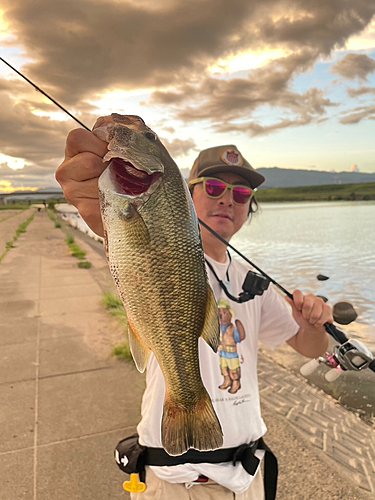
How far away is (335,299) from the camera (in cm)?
1112

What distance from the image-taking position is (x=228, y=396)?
2.07m

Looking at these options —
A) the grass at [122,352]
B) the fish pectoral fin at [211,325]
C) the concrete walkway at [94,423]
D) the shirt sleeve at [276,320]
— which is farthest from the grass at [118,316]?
the fish pectoral fin at [211,325]

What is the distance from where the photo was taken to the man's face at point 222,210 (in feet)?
8.50

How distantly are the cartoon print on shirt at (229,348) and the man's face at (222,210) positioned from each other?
1.76 ft

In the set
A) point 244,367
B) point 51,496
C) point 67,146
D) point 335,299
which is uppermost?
point 67,146

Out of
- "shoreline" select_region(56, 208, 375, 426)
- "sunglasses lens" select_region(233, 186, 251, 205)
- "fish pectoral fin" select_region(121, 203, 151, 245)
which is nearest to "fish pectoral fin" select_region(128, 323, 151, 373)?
"fish pectoral fin" select_region(121, 203, 151, 245)

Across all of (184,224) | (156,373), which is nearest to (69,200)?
(184,224)

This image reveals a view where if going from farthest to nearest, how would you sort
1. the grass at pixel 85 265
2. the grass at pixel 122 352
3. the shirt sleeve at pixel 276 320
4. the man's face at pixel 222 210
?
the grass at pixel 85 265 → the grass at pixel 122 352 → the man's face at pixel 222 210 → the shirt sleeve at pixel 276 320

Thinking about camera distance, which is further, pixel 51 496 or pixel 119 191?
pixel 51 496

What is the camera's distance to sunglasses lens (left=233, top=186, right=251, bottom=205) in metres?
2.67

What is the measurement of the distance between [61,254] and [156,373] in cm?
1471

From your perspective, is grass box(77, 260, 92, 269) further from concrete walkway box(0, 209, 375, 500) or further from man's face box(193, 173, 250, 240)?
man's face box(193, 173, 250, 240)

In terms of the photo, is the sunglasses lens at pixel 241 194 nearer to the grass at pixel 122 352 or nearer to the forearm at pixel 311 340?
the forearm at pixel 311 340

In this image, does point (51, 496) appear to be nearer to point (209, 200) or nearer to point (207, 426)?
point (207, 426)
